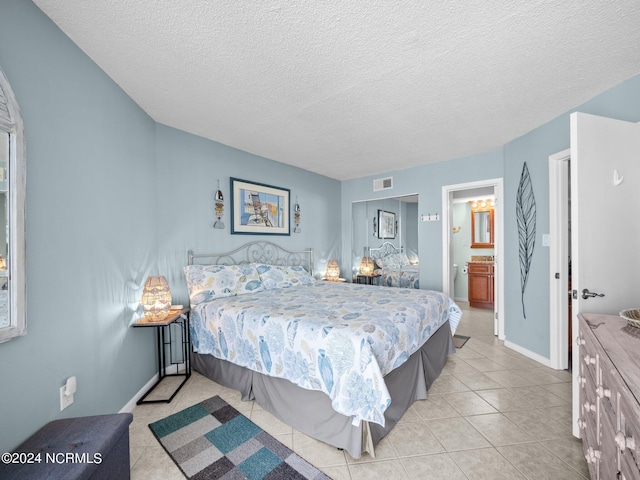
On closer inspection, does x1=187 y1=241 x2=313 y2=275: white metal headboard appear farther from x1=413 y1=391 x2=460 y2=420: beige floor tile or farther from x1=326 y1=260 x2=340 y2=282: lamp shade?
x1=413 y1=391 x2=460 y2=420: beige floor tile

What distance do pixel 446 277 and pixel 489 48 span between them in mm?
3062

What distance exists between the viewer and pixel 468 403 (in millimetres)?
2141

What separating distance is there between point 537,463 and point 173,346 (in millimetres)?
3021

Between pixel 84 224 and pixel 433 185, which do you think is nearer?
pixel 84 224

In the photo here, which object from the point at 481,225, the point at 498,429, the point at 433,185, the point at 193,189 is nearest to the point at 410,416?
the point at 498,429

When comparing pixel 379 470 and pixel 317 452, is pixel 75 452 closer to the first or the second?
pixel 317 452

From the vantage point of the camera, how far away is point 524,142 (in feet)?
10.0

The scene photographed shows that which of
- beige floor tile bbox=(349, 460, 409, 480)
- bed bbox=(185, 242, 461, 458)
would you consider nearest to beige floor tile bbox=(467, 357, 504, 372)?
bed bbox=(185, 242, 461, 458)

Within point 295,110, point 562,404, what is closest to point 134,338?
point 295,110

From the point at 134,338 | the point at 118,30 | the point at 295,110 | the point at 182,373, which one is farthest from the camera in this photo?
the point at 182,373

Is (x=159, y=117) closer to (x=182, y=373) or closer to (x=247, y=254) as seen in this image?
(x=247, y=254)

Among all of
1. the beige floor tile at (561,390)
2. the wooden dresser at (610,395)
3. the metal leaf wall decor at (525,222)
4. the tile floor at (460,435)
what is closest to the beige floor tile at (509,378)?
the tile floor at (460,435)

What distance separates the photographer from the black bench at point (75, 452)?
39.6 inches

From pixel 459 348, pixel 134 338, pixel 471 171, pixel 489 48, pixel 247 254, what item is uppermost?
pixel 489 48
